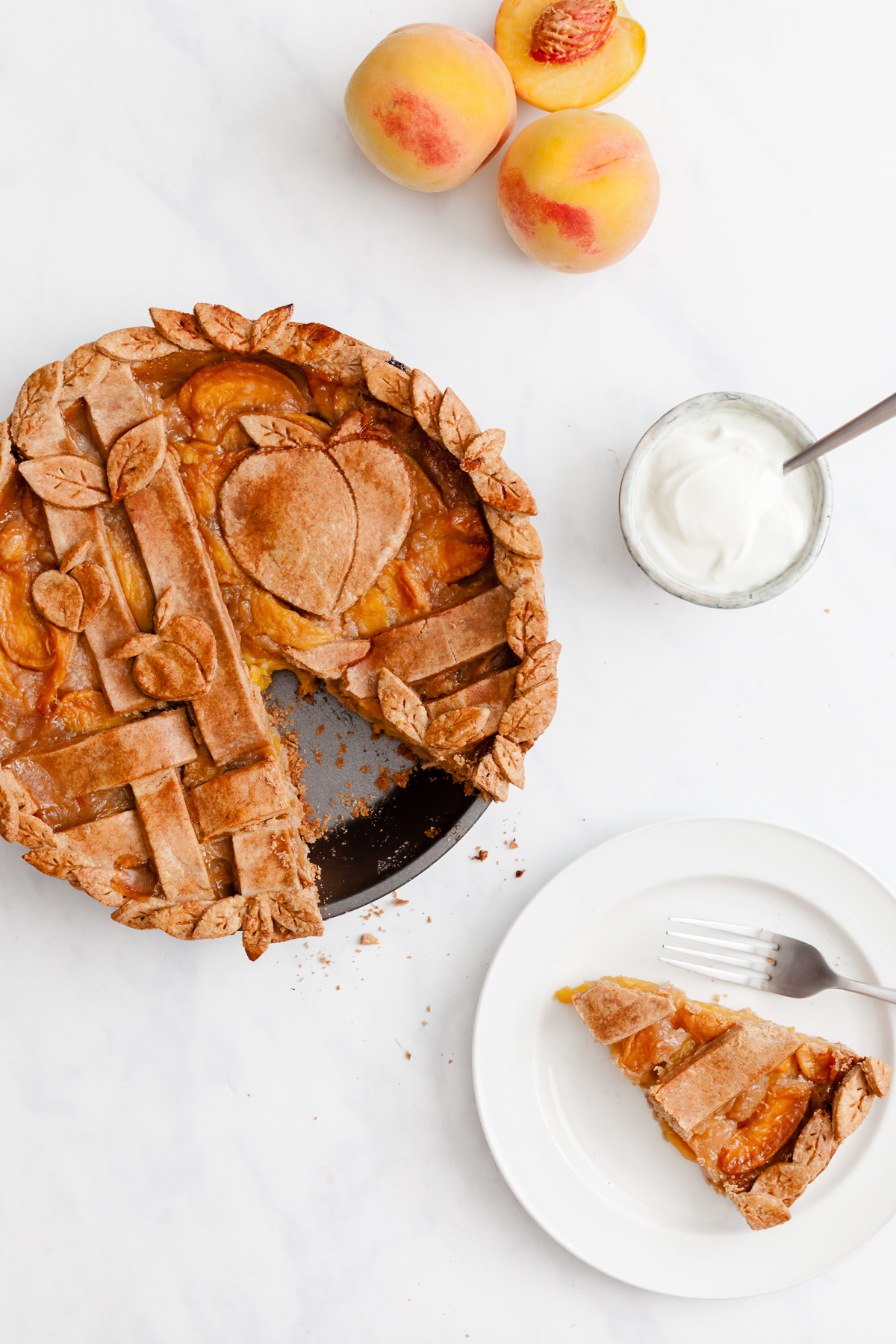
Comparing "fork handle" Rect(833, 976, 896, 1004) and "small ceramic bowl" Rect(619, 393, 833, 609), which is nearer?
"small ceramic bowl" Rect(619, 393, 833, 609)

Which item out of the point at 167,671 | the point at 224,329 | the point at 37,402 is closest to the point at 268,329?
the point at 224,329

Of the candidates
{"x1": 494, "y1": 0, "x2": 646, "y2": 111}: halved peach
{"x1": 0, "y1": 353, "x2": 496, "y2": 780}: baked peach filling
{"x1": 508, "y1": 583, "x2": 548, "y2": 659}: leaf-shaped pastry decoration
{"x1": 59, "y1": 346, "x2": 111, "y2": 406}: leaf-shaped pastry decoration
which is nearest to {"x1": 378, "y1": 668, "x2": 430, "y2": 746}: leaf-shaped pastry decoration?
{"x1": 0, "y1": 353, "x2": 496, "y2": 780}: baked peach filling

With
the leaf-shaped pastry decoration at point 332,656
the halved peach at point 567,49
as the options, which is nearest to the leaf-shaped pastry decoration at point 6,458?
the leaf-shaped pastry decoration at point 332,656

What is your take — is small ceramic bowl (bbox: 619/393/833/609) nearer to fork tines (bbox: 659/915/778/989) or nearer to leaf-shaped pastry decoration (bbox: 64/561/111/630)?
fork tines (bbox: 659/915/778/989)

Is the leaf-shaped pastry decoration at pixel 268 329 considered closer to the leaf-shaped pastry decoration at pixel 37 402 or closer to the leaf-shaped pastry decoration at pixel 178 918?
the leaf-shaped pastry decoration at pixel 37 402

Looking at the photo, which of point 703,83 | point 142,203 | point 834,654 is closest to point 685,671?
point 834,654
